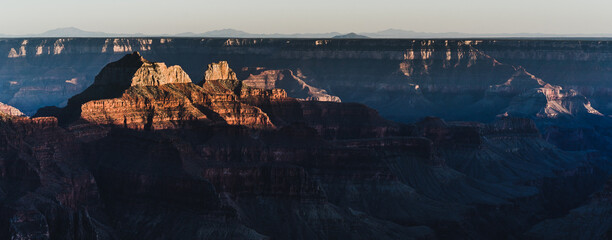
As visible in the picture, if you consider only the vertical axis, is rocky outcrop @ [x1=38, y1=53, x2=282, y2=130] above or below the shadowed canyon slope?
above

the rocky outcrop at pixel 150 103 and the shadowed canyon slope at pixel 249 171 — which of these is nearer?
the shadowed canyon slope at pixel 249 171

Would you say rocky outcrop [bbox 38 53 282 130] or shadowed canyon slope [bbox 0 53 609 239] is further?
rocky outcrop [bbox 38 53 282 130]

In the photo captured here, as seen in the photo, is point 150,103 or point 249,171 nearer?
point 249,171

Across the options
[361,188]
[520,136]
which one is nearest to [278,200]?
[361,188]

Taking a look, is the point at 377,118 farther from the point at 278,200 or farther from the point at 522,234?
the point at 278,200

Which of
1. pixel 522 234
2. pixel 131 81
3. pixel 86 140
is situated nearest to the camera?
pixel 86 140

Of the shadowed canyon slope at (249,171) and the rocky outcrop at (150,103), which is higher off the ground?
the rocky outcrop at (150,103)

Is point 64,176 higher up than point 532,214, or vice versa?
point 64,176

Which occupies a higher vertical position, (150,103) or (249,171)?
(150,103)
